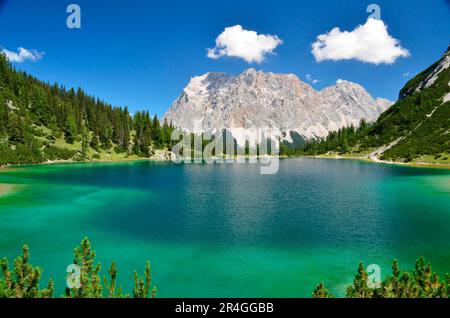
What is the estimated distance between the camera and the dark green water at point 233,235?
961 inches

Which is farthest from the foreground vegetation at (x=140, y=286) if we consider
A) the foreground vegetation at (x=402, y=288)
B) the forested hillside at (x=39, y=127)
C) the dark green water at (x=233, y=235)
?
the forested hillside at (x=39, y=127)

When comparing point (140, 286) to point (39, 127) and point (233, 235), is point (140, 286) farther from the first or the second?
point (39, 127)

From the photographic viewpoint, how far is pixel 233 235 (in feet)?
115

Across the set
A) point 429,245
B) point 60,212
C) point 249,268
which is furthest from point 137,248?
point 429,245

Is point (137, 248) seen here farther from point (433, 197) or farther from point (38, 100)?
point (38, 100)

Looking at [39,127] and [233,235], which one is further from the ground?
[39,127]

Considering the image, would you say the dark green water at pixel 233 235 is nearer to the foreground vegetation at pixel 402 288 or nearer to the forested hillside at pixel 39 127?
the foreground vegetation at pixel 402 288

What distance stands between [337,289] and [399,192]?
5410 centimetres

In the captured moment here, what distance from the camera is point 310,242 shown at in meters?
32.7

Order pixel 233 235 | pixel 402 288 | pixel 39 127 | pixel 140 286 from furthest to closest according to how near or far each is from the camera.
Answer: pixel 39 127 → pixel 233 235 → pixel 402 288 → pixel 140 286

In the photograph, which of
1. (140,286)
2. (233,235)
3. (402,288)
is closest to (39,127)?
(233,235)

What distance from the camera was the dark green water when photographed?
961 inches

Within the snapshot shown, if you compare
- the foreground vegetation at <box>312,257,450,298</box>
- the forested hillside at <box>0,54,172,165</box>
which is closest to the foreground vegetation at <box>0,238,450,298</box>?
the foreground vegetation at <box>312,257,450,298</box>
